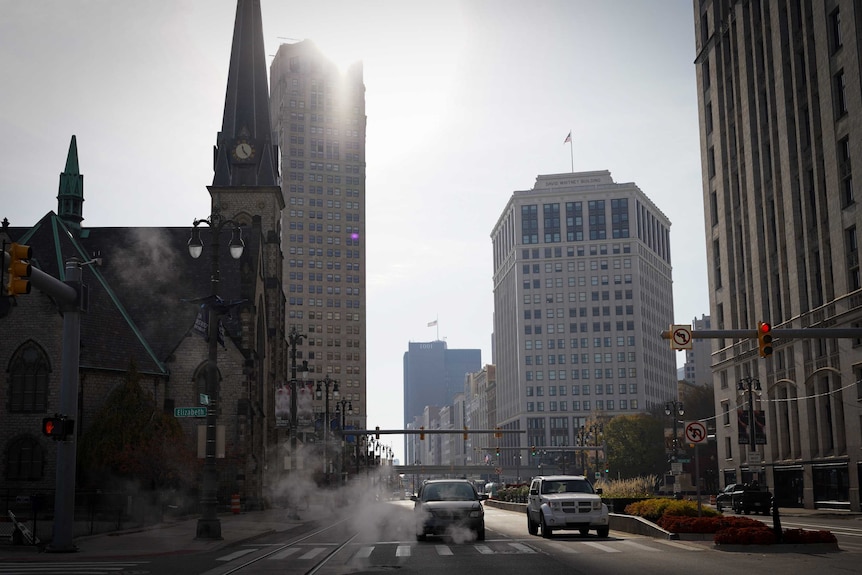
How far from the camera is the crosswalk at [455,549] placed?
2080 centimetres

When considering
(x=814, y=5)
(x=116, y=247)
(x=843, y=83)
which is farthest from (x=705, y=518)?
(x=116, y=247)

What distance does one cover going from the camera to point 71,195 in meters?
68.7

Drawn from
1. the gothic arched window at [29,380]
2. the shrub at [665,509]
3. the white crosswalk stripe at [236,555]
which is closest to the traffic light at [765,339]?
the shrub at [665,509]

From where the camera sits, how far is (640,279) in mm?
182750

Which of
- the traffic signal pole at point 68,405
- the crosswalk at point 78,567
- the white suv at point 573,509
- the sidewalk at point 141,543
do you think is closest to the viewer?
the crosswalk at point 78,567

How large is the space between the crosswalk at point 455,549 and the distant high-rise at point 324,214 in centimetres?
12868

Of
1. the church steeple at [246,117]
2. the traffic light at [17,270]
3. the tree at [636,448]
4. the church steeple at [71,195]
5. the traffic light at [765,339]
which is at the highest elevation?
the church steeple at [246,117]

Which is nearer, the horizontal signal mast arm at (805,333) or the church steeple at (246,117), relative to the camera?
the horizontal signal mast arm at (805,333)

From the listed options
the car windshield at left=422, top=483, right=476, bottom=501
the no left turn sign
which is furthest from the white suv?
the no left turn sign

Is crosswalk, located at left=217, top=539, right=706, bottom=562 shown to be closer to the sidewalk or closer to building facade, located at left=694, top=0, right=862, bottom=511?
the sidewalk

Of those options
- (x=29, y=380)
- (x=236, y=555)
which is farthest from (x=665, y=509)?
(x=29, y=380)

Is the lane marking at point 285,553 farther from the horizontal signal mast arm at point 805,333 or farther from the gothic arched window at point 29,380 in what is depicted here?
the gothic arched window at point 29,380

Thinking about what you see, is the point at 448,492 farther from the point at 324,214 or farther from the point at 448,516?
the point at 324,214

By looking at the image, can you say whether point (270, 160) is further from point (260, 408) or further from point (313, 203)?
point (313, 203)
